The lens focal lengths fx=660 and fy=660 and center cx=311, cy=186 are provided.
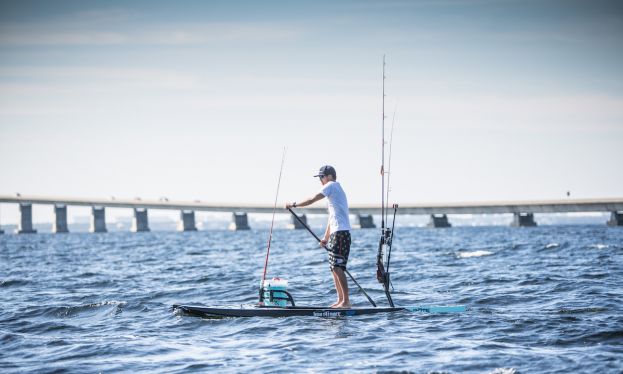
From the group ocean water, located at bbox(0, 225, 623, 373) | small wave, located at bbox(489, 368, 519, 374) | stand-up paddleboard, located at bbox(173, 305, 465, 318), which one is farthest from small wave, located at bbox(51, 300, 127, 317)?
small wave, located at bbox(489, 368, 519, 374)

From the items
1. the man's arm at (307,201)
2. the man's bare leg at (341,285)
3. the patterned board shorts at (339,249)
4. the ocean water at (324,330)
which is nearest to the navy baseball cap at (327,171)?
the man's arm at (307,201)

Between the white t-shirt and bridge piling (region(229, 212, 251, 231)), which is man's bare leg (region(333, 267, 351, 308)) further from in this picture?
bridge piling (region(229, 212, 251, 231))

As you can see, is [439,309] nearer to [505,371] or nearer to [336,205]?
[336,205]

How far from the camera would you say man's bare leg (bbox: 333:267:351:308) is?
12.5 meters

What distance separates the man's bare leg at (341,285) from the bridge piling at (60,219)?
Answer: 138474 mm

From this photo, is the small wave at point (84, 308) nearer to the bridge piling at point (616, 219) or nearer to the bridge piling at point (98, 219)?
the bridge piling at point (616, 219)

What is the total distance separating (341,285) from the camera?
12.7 metres

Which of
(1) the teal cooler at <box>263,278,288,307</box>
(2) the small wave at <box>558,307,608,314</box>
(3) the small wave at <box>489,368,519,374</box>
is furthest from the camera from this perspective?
(1) the teal cooler at <box>263,278,288,307</box>

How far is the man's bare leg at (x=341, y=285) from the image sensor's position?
12.5 m

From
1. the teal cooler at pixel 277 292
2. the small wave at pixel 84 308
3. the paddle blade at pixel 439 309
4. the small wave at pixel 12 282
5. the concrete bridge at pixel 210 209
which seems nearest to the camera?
the paddle blade at pixel 439 309

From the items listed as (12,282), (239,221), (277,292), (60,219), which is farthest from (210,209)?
(277,292)

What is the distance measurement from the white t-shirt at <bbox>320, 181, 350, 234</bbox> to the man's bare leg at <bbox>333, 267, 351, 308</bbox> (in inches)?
30.8

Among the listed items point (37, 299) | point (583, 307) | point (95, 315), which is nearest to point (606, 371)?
point (583, 307)

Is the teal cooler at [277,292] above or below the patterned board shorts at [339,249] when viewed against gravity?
below
